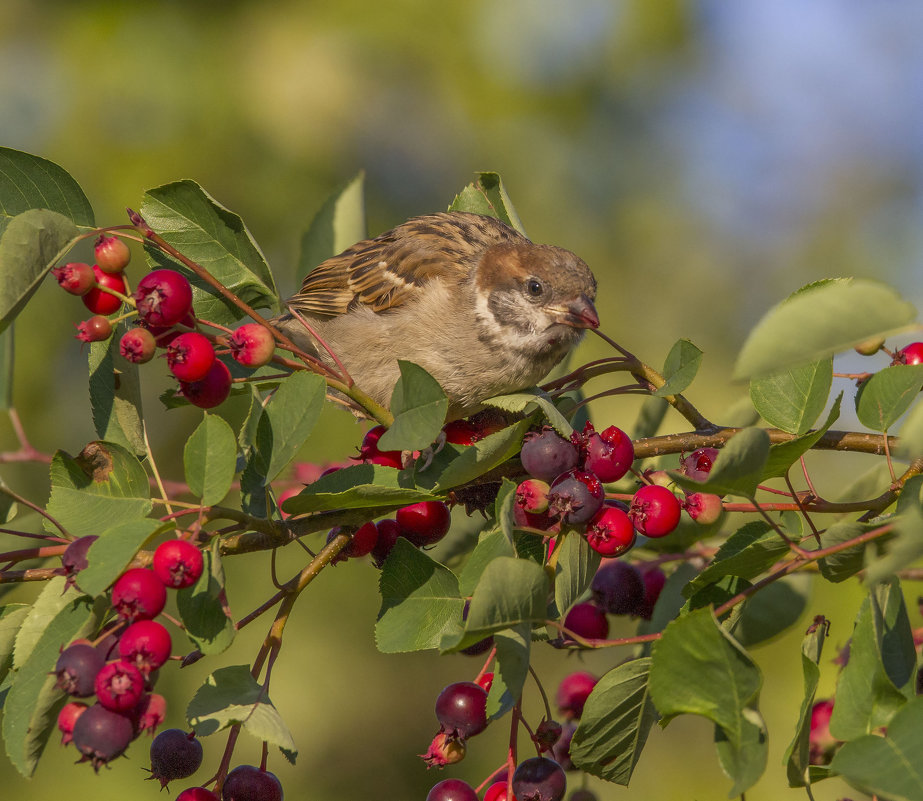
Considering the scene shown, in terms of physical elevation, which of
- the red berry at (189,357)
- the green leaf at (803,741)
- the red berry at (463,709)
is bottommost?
the red berry at (463,709)

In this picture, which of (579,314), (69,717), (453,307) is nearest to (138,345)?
(69,717)

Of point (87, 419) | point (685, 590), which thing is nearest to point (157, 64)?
point (87, 419)

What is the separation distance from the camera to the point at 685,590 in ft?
5.66

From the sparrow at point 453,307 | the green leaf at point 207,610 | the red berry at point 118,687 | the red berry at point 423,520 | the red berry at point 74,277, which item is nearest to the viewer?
the red berry at point 118,687

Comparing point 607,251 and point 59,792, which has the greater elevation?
point 607,251

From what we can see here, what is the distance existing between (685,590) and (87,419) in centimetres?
353

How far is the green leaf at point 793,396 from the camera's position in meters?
1.93

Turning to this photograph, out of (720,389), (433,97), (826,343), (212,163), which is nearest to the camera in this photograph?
(826,343)

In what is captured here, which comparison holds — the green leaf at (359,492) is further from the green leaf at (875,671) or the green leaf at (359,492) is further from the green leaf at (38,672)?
the green leaf at (875,671)

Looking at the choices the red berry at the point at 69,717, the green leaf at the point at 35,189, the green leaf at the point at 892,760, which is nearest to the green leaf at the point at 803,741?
the green leaf at the point at 892,760

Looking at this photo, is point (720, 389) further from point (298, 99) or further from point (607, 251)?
point (298, 99)

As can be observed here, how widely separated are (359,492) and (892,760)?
92cm

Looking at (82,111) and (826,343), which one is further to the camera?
(82,111)

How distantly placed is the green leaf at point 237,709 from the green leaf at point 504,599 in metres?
0.34
